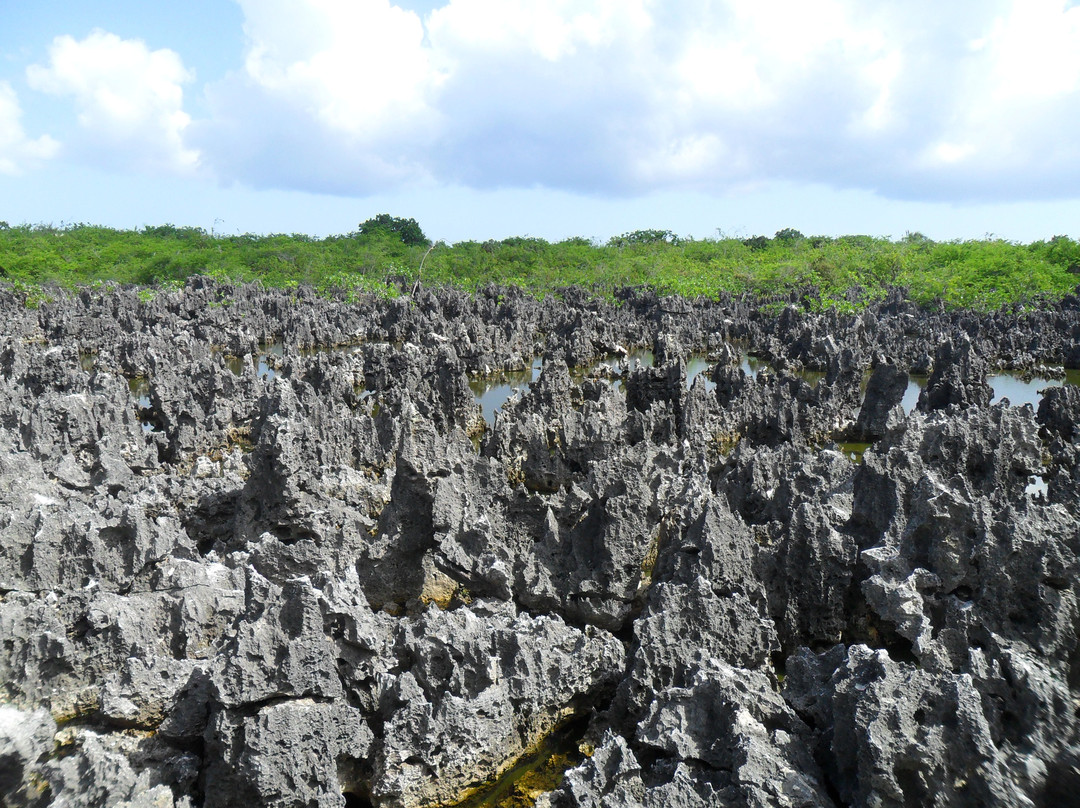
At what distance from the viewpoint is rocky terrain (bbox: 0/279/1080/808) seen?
165 inches

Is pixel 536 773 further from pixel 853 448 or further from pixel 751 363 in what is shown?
pixel 751 363

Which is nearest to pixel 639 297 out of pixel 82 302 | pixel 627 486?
pixel 82 302

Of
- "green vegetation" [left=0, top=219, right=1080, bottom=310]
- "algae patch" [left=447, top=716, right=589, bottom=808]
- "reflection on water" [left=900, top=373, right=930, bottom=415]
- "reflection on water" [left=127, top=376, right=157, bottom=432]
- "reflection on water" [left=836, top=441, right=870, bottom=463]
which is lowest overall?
"algae patch" [left=447, top=716, right=589, bottom=808]

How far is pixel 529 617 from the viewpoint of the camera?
6199 millimetres

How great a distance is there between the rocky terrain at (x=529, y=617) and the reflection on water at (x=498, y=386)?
7.57 m

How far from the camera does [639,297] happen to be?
1638 inches

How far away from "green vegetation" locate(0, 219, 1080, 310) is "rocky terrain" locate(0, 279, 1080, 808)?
83.7ft

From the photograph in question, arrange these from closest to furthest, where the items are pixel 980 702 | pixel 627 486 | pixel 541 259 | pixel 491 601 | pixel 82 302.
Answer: pixel 980 702
pixel 491 601
pixel 627 486
pixel 82 302
pixel 541 259

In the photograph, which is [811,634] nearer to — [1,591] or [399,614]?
[399,614]

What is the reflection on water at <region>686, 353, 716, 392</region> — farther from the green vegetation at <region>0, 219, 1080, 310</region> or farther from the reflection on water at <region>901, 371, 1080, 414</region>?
the green vegetation at <region>0, 219, 1080, 310</region>

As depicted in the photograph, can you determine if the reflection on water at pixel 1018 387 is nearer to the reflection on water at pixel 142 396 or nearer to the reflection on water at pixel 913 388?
the reflection on water at pixel 913 388

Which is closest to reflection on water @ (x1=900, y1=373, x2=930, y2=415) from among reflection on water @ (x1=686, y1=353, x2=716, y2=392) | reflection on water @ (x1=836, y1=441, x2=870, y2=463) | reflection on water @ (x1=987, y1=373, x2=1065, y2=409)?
reflection on water @ (x1=987, y1=373, x2=1065, y2=409)

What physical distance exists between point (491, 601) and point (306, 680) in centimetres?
220

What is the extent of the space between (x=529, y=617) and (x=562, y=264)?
55.4 meters
